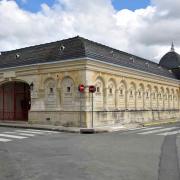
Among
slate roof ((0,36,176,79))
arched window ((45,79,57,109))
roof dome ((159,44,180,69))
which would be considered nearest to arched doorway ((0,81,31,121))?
slate roof ((0,36,176,79))

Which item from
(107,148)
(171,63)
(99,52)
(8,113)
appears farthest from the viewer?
(171,63)

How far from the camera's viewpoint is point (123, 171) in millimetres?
8633

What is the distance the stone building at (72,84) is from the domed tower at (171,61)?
57.3 feet

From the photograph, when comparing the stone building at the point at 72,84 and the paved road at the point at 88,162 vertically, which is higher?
the stone building at the point at 72,84

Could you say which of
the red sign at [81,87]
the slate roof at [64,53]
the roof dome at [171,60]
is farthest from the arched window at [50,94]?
the roof dome at [171,60]

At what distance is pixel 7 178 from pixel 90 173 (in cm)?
201

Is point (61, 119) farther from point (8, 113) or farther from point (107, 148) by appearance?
point (107, 148)

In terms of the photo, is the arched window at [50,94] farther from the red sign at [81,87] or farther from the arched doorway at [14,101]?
the arched doorway at [14,101]

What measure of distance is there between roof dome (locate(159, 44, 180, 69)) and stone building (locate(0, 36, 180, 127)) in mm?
19168

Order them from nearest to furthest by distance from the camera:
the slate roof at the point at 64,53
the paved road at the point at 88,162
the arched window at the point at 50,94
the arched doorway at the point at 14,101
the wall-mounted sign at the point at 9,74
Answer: the paved road at the point at 88,162
the slate roof at the point at 64,53
the arched window at the point at 50,94
the wall-mounted sign at the point at 9,74
the arched doorway at the point at 14,101

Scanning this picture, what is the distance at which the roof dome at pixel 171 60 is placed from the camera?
52750mm

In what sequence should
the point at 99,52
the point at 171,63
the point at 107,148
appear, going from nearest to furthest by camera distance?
the point at 107,148
the point at 99,52
the point at 171,63

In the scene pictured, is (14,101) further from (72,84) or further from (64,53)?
(72,84)

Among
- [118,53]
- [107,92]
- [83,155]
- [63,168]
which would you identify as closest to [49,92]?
[107,92]
